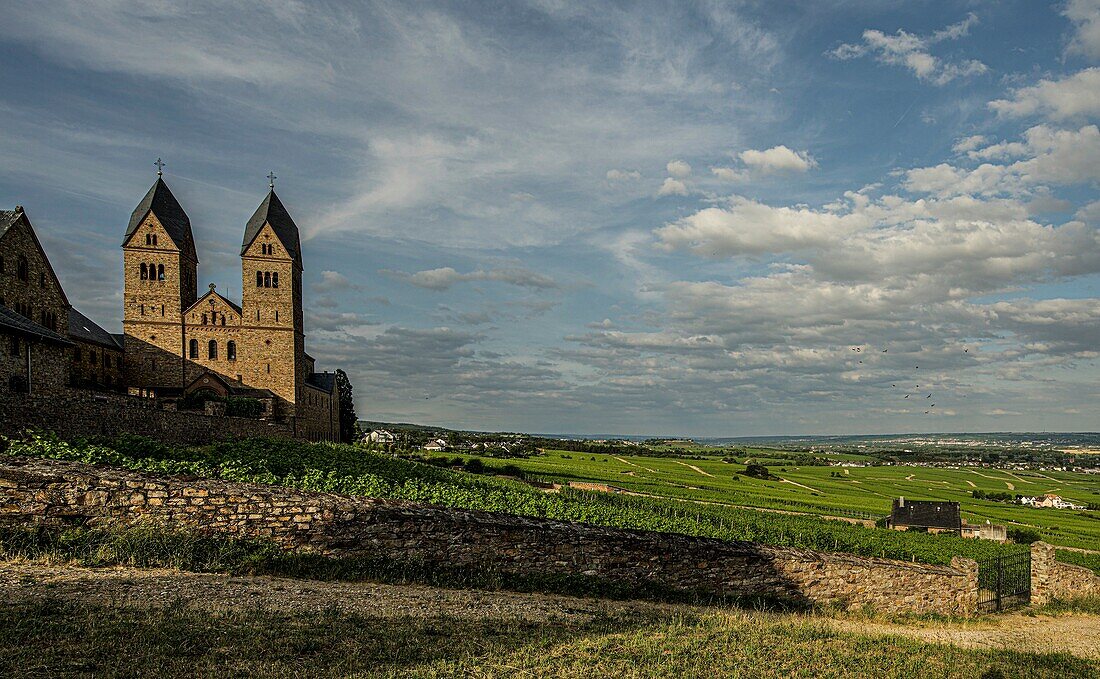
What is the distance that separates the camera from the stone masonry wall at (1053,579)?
19172 mm

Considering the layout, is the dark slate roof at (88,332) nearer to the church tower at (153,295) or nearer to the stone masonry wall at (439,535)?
the church tower at (153,295)

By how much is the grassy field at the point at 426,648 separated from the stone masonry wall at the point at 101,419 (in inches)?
409

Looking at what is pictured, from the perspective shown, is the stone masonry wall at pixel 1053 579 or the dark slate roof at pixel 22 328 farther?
the dark slate roof at pixel 22 328

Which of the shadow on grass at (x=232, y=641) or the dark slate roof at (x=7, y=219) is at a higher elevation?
the dark slate roof at (x=7, y=219)

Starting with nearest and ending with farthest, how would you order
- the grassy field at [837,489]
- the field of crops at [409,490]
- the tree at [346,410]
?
1. the field of crops at [409,490]
2. the grassy field at [837,489]
3. the tree at [346,410]

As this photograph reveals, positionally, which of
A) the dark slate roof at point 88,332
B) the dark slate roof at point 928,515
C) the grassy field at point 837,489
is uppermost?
the dark slate roof at point 88,332

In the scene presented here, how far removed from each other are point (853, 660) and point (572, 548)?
548 cm

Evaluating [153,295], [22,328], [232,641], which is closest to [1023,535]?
[232,641]

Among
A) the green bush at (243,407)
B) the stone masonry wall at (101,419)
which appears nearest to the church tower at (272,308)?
the green bush at (243,407)

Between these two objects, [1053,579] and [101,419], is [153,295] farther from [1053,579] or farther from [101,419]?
[1053,579]

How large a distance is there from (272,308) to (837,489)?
2784 inches

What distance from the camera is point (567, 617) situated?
9.56m

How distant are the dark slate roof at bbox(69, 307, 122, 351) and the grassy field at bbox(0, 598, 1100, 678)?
45.9m

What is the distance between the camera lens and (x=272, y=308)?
2185 inches
